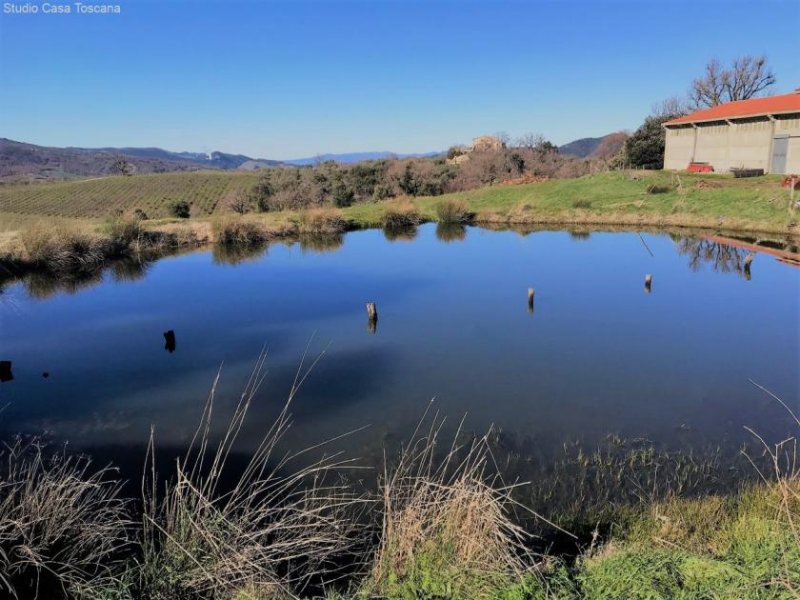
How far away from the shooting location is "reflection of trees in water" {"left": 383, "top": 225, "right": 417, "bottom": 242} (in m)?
25.4

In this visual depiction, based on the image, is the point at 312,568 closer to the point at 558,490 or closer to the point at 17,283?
the point at 558,490

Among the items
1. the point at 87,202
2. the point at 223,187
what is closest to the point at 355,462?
the point at 87,202

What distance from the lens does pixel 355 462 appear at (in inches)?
244

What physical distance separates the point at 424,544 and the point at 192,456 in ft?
13.0

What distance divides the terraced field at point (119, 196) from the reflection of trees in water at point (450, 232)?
29404 millimetres

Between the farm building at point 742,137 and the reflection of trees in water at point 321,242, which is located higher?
the farm building at point 742,137

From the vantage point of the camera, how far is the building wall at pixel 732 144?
88.5 ft

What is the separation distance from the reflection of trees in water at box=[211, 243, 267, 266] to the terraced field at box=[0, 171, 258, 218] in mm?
28033

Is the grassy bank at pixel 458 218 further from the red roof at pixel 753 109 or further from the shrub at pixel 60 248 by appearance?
the red roof at pixel 753 109

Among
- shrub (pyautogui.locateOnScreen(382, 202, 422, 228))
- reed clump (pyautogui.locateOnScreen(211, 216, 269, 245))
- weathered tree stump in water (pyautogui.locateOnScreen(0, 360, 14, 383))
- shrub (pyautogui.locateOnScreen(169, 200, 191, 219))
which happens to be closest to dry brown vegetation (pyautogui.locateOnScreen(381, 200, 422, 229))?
shrub (pyautogui.locateOnScreen(382, 202, 422, 228))

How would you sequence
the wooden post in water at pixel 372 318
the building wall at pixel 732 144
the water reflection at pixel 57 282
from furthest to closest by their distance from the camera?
the building wall at pixel 732 144 < the water reflection at pixel 57 282 < the wooden post in water at pixel 372 318

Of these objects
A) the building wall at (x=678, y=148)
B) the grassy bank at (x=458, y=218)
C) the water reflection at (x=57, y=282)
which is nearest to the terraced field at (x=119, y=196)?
the grassy bank at (x=458, y=218)

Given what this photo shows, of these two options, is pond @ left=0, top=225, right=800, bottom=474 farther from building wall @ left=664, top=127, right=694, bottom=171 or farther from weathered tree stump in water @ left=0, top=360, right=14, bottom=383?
building wall @ left=664, top=127, right=694, bottom=171

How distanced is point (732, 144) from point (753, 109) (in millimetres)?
2044
